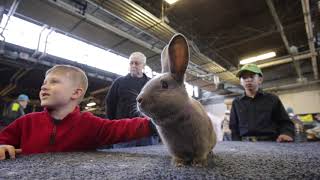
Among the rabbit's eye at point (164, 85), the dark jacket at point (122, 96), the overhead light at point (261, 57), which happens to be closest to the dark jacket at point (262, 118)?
the dark jacket at point (122, 96)

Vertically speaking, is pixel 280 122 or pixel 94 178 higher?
pixel 280 122

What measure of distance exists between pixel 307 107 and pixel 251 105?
20.8 ft

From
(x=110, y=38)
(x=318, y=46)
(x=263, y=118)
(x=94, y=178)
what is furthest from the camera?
(x=318, y=46)

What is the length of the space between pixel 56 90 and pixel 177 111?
2.23 feet

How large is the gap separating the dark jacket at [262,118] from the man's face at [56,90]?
1487mm

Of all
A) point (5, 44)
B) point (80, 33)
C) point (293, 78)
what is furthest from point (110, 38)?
point (293, 78)

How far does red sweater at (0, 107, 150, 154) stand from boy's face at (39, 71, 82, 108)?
7 centimetres

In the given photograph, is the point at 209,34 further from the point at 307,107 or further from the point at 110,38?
the point at 307,107

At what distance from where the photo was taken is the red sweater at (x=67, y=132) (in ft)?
3.45

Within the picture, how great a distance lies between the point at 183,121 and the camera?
0.71 metres

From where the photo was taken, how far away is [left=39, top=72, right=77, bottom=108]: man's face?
42.6 inches

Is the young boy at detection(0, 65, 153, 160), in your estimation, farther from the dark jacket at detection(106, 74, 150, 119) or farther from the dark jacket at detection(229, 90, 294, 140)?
the dark jacket at detection(229, 90, 294, 140)

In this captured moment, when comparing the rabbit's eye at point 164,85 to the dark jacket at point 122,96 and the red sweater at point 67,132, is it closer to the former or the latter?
the red sweater at point 67,132

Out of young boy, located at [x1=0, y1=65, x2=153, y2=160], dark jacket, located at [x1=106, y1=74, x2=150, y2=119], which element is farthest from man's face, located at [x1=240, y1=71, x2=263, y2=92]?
young boy, located at [x1=0, y1=65, x2=153, y2=160]
